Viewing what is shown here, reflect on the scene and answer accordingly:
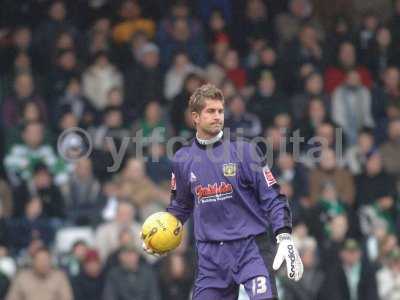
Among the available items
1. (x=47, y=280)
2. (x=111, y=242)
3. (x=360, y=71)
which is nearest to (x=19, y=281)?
(x=47, y=280)

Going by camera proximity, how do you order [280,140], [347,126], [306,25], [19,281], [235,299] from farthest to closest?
[306,25] < [347,126] < [280,140] < [19,281] < [235,299]

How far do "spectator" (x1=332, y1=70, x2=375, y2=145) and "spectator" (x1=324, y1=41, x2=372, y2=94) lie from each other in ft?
1.19

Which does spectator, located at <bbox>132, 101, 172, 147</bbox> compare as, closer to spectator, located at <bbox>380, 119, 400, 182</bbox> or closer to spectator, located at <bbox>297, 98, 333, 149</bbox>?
spectator, located at <bbox>297, 98, 333, 149</bbox>

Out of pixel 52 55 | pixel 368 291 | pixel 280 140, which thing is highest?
pixel 52 55

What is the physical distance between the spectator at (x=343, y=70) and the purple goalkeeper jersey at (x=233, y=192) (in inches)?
349

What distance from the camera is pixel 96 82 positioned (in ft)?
56.2

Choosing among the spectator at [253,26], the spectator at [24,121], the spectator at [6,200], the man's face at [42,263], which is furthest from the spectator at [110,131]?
the spectator at [253,26]

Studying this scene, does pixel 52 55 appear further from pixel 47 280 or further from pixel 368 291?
pixel 368 291

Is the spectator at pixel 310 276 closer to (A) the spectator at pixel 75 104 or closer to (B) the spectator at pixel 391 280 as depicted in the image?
(B) the spectator at pixel 391 280

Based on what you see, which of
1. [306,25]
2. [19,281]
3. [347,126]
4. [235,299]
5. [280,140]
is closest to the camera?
[235,299]

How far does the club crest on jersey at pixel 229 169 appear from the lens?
29.5 feet

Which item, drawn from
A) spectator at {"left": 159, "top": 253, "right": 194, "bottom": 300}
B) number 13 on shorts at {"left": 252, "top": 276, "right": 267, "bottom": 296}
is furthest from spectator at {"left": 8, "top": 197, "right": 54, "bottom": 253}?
number 13 on shorts at {"left": 252, "top": 276, "right": 267, "bottom": 296}

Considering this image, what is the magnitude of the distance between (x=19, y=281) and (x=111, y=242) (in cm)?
128

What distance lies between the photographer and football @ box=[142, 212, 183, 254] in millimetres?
9344
